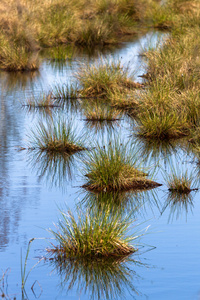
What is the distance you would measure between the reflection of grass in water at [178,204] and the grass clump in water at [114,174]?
20.2 inches

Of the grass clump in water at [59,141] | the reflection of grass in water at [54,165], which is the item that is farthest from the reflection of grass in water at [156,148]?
the reflection of grass in water at [54,165]

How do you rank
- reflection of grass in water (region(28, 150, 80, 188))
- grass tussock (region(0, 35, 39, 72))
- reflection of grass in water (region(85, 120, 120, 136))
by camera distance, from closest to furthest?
reflection of grass in water (region(28, 150, 80, 188)), reflection of grass in water (region(85, 120, 120, 136)), grass tussock (region(0, 35, 39, 72))

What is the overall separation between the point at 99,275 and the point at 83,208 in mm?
2027

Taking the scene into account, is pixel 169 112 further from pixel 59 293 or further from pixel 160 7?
pixel 160 7

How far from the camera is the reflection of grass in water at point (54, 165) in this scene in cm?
935

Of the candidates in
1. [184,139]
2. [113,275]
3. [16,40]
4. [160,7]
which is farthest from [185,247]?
[160,7]

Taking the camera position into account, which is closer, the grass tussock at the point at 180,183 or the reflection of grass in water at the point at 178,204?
the reflection of grass in water at the point at 178,204

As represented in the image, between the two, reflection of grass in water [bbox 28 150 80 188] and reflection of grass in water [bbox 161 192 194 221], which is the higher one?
reflection of grass in water [bbox 28 150 80 188]

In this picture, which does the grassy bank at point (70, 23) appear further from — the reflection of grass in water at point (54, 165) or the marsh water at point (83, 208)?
the reflection of grass in water at point (54, 165)

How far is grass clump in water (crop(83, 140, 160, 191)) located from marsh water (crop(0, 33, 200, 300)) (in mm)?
198

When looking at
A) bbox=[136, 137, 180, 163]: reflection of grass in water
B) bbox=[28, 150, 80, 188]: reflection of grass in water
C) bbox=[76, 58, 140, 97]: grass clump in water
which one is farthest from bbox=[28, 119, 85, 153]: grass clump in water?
bbox=[76, 58, 140, 97]: grass clump in water

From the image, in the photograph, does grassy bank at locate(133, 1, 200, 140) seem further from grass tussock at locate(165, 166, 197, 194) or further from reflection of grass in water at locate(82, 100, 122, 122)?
grass tussock at locate(165, 166, 197, 194)

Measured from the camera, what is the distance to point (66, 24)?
2680 centimetres

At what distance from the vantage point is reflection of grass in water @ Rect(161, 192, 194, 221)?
7744mm
